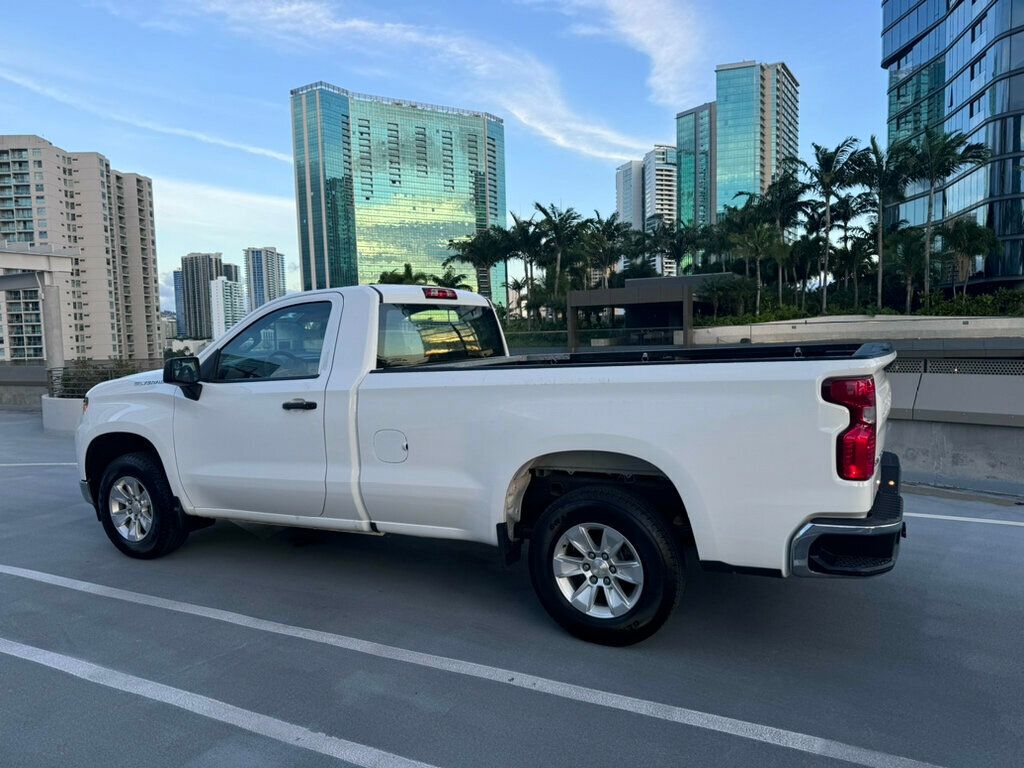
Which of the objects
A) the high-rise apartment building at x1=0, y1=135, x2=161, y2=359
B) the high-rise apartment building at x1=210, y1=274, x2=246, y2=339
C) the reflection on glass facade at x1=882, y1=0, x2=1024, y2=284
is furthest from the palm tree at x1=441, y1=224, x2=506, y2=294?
the high-rise apartment building at x1=210, y1=274, x2=246, y2=339

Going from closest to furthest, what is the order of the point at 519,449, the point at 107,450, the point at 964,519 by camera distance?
the point at 519,449 < the point at 107,450 < the point at 964,519

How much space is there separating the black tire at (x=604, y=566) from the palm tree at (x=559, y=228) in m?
55.5

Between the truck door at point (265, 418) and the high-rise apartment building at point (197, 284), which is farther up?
the high-rise apartment building at point (197, 284)

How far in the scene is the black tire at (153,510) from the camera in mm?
5305

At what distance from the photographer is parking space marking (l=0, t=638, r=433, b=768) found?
2893 mm

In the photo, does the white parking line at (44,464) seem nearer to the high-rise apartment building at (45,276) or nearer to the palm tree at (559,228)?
the high-rise apartment building at (45,276)

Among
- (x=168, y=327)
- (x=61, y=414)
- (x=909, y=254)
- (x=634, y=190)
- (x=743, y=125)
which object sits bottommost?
(x=61, y=414)

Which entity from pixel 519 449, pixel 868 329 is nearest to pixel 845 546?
pixel 519 449

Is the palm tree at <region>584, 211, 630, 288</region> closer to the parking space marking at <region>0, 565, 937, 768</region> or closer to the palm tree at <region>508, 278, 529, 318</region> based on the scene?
the palm tree at <region>508, 278, 529, 318</region>

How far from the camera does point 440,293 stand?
5.26m

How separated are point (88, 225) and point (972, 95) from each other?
11550 centimetres

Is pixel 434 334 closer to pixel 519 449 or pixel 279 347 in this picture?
pixel 279 347

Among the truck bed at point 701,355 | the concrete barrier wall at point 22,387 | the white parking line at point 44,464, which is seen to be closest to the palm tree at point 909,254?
the concrete barrier wall at point 22,387

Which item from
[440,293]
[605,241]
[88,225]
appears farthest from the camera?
[88,225]
